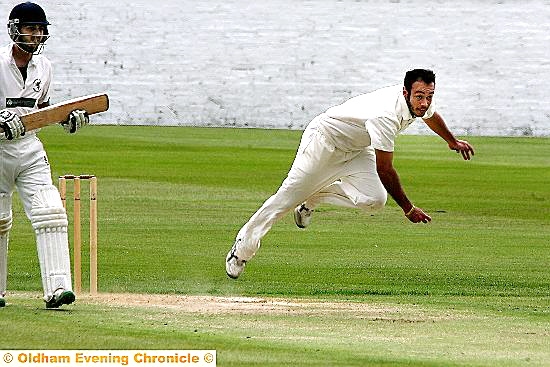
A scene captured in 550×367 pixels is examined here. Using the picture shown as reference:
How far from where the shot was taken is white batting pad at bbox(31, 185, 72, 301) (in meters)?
6.39

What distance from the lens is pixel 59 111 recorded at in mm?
6414

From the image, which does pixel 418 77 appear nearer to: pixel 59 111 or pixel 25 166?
pixel 59 111

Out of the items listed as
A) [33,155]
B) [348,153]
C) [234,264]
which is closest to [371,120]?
[348,153]

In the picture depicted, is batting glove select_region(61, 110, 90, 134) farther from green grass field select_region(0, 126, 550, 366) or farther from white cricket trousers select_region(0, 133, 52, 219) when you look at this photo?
green grass field select_region(0, 126, 550, 366)

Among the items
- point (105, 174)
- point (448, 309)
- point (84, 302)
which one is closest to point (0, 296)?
point (84, 302)

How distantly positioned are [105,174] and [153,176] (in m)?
0.57

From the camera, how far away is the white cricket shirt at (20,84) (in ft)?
21.1

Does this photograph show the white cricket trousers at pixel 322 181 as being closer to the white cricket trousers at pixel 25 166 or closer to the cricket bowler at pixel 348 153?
the cricket bowler at pixel 348 153

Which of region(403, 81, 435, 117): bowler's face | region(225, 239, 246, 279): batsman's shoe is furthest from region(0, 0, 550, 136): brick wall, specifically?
region(403, 81, 435, 117): bowler's face

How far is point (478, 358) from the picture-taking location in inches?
205

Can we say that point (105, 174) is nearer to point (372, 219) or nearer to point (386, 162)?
point (372, 219)

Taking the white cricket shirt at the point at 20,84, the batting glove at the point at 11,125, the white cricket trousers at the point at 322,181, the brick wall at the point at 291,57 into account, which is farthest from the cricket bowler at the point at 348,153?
the brick wall at the point at 291,57

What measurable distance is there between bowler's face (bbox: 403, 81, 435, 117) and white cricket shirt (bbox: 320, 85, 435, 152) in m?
0.05

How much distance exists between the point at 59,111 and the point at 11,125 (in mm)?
273
